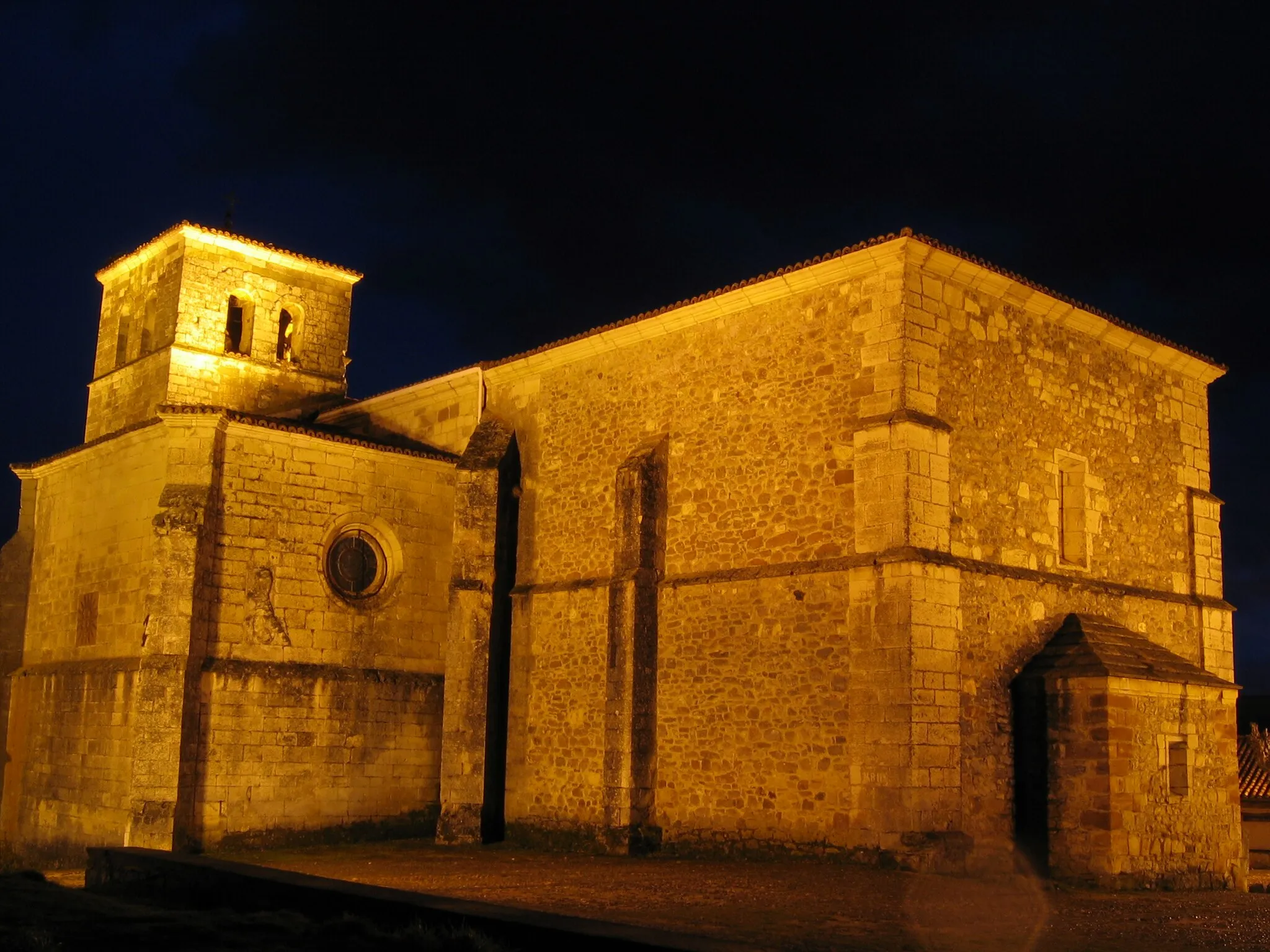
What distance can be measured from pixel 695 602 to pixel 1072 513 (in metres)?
4.72

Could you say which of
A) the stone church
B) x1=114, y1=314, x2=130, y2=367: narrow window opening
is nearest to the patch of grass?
the stone church

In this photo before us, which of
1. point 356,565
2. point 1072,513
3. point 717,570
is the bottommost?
point 717,570

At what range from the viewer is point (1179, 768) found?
14406 millimetres

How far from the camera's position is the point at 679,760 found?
15680mm

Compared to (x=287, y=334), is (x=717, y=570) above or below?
below

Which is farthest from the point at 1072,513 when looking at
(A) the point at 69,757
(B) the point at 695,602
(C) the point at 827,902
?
(A) the point at 69,757

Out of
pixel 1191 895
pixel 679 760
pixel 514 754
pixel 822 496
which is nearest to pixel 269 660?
pixel 514 754

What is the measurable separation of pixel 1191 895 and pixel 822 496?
5.50 metres

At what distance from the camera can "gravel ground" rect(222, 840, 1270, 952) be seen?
30.3 feet

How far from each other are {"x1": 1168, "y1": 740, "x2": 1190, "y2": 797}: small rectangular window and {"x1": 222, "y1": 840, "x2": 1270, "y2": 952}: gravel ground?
114 centimetres

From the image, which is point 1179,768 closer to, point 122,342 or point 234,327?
point 234,327

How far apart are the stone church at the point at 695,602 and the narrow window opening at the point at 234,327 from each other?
392 centimetres

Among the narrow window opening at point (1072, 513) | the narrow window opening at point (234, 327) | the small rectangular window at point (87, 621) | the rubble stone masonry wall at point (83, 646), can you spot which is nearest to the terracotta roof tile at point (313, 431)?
the rubble stone masonry wall at point (83, 646)

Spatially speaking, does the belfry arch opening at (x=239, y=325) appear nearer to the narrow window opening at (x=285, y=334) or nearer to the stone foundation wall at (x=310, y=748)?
the narrow window opening at (x=285, y=334)
